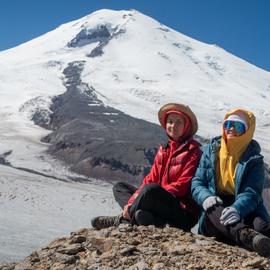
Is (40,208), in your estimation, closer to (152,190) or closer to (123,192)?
(123,192)

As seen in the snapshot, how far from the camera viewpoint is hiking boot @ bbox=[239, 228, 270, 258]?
3512mm

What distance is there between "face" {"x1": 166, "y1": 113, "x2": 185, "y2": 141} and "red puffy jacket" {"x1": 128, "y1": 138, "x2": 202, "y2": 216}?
0.07 meters

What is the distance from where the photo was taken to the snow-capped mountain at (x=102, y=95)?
899 inches

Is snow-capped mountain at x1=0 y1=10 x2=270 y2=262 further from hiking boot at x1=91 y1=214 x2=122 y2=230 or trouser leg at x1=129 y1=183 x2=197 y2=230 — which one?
trouser leg at x1=129 y1=183 x2=197 y2=230

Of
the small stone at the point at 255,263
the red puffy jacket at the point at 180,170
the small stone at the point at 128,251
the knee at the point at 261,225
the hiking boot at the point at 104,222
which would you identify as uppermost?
the red puffy jacket at the point at 180,170

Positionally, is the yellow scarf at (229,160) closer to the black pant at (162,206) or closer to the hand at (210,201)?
the hand at (210,201)

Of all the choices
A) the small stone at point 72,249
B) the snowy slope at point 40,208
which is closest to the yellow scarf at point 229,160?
the small stone at point 72,249

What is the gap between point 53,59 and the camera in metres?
60.2

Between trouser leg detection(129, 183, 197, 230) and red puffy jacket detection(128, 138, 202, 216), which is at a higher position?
red puffy jacket detection(128, 138, 202, 216)

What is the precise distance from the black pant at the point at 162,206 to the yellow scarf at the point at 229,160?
1.15ft

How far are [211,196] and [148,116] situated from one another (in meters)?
30.7

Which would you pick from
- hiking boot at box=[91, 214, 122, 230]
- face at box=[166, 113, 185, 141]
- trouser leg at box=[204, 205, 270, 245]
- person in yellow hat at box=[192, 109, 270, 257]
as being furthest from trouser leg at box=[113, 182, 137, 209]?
trouser leg at box=[204, 205, 270, 245]

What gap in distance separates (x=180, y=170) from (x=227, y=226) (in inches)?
28.4

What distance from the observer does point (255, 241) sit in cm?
354
